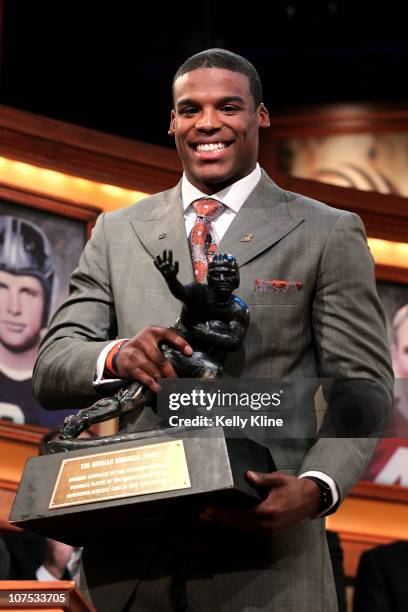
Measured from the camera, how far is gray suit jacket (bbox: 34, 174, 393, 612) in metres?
1.86

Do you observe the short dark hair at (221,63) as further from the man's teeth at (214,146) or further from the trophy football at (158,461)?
the trophy football at (158,461)

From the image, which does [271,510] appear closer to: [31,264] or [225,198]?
[225,198]

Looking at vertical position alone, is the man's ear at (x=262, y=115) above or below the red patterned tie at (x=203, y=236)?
above

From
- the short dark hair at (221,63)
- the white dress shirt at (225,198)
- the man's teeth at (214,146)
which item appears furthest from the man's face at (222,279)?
the short dark hair at (221,63)

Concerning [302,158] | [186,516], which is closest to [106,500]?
[186,516]

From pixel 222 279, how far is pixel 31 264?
3.70 metres

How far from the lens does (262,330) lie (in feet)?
6.44

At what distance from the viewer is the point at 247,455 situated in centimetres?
174

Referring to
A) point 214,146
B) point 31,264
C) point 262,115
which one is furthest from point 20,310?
point 214,146

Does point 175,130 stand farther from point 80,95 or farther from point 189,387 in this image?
point 80,95

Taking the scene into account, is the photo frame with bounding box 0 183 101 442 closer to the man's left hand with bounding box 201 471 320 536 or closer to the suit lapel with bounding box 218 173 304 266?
the suit lapel with bounding box 218 173 304 266

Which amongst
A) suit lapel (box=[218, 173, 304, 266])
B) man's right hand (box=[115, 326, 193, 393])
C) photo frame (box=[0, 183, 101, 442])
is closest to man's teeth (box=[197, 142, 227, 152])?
suit lapel (box=[218, 173, 304, 266])

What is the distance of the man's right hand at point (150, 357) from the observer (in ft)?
5.88

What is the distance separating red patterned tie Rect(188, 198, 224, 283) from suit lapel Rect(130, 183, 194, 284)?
1 cm
